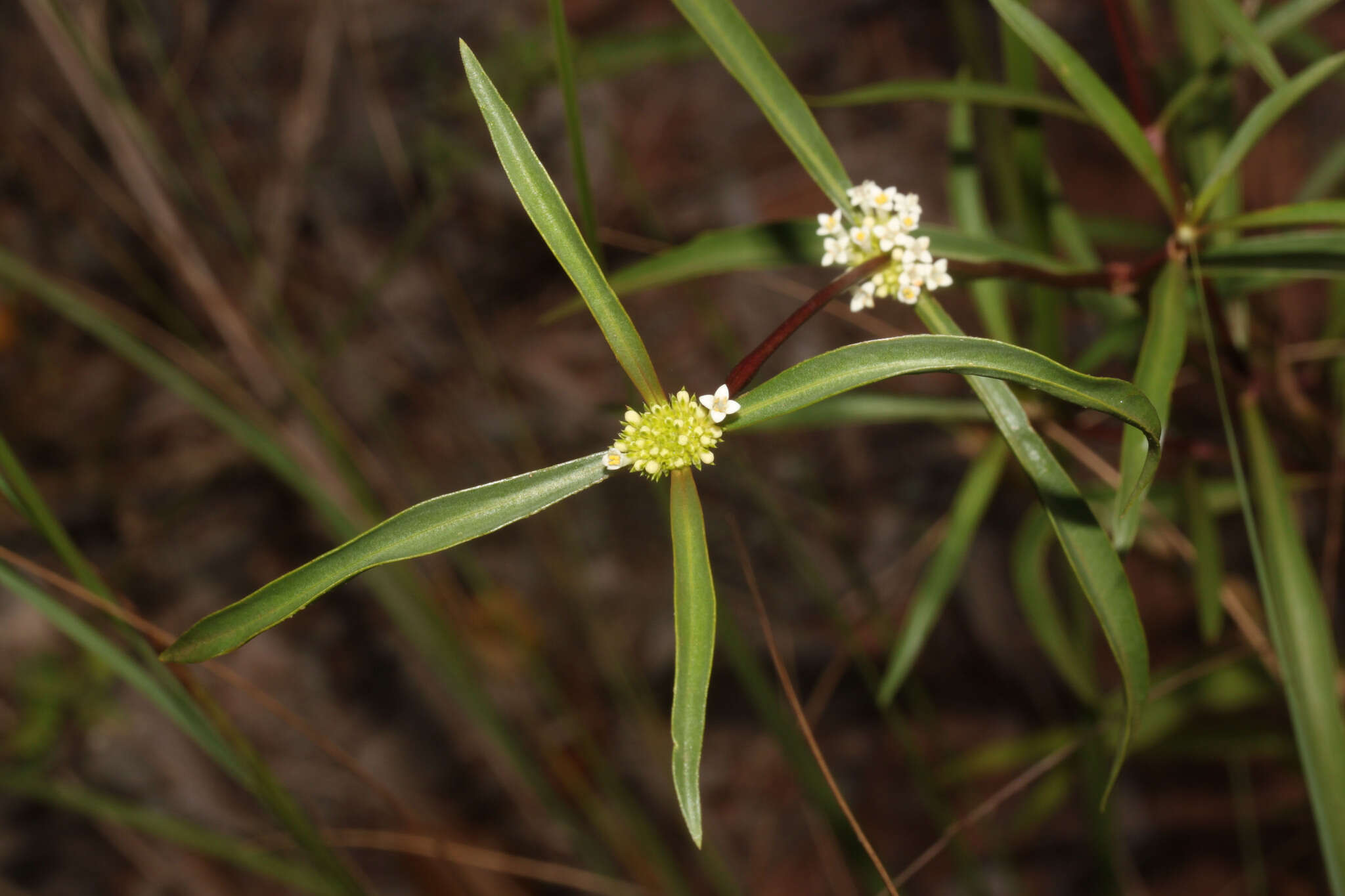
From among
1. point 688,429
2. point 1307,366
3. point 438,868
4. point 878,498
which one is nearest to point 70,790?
point 438,868

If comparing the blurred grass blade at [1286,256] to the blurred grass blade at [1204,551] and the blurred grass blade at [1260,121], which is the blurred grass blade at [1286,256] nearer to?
the blurred grass blade at [1260,121]

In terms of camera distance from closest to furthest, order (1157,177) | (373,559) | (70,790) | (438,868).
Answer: (373,559) < (1157,177) < (70,790) < (438,868)

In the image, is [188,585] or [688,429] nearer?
[688,429]

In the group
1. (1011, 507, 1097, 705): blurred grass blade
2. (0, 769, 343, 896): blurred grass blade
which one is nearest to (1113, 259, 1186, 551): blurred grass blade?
(1011, 507, 1097, 705): blurred grass blade

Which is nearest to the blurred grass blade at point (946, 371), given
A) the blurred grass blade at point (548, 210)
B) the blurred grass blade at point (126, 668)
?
the blurred grass blade at point (548, 210)

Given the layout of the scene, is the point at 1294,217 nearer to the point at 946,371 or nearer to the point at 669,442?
the point at 946,371

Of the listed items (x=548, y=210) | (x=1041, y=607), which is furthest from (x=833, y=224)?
(x=1041, y=607)

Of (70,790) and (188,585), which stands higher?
(188,585)

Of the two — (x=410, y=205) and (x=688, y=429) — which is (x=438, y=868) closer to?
(x=410, y=205)
